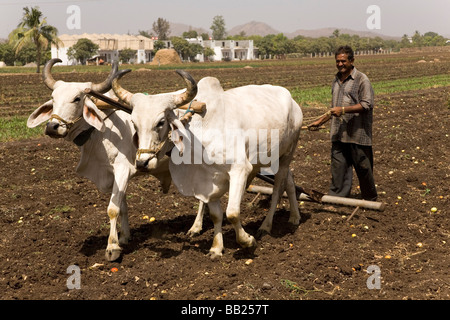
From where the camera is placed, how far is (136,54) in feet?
313

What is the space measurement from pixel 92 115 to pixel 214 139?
1210 millimetres

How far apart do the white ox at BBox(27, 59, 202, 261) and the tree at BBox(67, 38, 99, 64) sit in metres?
76.8

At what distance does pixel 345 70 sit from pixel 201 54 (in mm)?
100715

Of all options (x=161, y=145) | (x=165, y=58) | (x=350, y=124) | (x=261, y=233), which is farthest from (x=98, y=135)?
(x=165, y=58)

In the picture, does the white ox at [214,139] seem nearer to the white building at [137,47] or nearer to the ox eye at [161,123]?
the ox eye at [161,123]

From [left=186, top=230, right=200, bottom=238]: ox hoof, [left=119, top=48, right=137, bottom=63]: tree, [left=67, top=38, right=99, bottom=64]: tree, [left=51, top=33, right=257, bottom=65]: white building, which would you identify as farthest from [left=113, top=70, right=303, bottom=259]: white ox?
[left=119, top=48, right=137, bottom=63]: tree

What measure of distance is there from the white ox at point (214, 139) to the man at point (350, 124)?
3.15 feet

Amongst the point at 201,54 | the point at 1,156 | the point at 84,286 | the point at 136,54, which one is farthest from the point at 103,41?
the point at 84,286

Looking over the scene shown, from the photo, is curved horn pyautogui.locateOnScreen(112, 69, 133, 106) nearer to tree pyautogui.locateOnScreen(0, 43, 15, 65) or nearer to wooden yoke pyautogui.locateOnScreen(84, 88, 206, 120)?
wooden yoke pyautogui.locateOnScreen(84, 88, 206, 120)

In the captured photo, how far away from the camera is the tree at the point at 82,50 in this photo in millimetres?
79250

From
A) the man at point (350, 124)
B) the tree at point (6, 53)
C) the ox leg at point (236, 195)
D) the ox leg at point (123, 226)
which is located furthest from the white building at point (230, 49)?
the ox leg at point (236, 195)

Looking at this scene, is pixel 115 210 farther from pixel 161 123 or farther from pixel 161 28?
pixel 161 28

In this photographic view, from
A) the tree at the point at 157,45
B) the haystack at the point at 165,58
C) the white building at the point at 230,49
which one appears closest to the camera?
the haystack at the point at 165,58

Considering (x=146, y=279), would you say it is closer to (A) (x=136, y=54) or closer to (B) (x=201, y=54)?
(A) (x=136, y=54)
